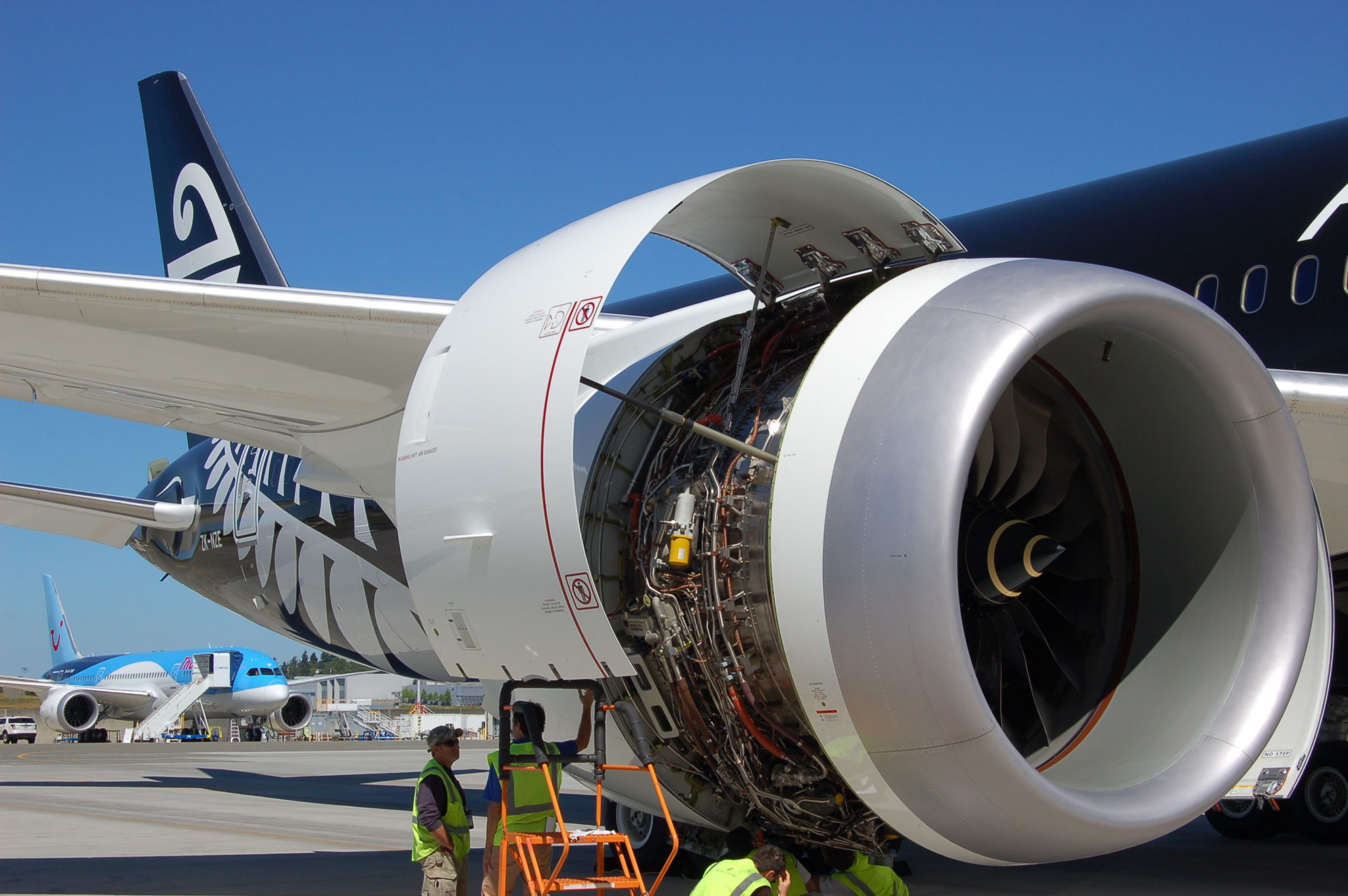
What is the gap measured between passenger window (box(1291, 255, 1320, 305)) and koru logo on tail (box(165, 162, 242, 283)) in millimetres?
9077

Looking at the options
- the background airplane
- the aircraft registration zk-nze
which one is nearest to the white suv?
the background airplane

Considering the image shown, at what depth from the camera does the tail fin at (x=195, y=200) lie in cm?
1169

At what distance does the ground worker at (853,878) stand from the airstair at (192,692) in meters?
36.9

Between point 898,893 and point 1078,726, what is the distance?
46.2 inches

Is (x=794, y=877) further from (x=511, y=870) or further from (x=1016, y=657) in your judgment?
(x=511, y=870)

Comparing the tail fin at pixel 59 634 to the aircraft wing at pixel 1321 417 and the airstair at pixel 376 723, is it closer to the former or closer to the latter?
the airstair at pixel 376 723

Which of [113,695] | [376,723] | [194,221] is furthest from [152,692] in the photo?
[194,221]

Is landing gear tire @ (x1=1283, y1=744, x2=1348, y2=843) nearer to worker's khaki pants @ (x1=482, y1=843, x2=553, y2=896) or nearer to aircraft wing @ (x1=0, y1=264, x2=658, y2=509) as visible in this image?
worker's khaki pants @ (x1=482, y1=843, x2=553, y2=896)

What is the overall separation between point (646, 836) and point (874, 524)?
12.2 feet

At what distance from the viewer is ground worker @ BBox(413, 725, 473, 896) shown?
521 cm

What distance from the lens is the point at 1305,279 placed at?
229 inches

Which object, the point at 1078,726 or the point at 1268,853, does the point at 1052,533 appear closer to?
the point at 1078,726

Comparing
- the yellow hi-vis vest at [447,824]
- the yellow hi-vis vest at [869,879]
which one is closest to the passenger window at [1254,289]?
the yellow hi-vis vest at [869,879]

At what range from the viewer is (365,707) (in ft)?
195
